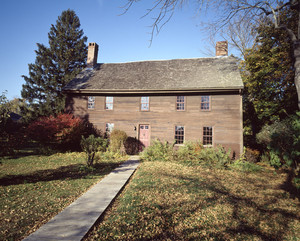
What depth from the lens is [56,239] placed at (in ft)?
10.9

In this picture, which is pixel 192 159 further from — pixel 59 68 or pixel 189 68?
pixel 59 68

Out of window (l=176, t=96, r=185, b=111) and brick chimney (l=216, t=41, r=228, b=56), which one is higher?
brick chimney (l=216, t=41, r=228, b=56)

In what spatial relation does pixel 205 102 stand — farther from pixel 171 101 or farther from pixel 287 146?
pixel 287 146

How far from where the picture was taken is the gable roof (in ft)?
44.7

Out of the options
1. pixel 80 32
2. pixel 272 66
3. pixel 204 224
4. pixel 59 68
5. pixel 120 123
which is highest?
pixel 80 32

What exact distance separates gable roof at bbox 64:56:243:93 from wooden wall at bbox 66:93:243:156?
89 centimetres

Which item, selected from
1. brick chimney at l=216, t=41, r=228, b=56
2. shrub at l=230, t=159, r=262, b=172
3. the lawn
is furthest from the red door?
brick chimney at l=216, t=41, r=228, b=56

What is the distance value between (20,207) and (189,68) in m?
16.1

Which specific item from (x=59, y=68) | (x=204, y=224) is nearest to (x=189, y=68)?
(x=204, y=224)

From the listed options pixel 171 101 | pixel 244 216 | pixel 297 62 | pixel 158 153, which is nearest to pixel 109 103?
pixel 171 101

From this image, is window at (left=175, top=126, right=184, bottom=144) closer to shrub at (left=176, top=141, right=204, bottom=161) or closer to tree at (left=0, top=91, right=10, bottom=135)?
shrub at (left=176, top=141, right=204, bottom=161)

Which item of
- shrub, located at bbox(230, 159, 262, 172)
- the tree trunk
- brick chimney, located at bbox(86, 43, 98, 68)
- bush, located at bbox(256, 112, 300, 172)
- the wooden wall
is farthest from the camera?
brick chimney, located at bbox(86, 43, 98, 68)

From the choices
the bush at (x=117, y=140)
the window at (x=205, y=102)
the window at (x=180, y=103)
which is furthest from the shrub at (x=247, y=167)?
the bush at (x=117, y=140)

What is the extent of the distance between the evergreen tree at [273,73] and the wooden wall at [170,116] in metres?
4.07
